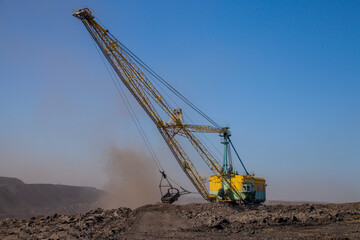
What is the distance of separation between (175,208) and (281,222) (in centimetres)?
1012

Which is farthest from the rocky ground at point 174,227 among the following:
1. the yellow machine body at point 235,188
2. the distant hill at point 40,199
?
the distant hill at point 40,199

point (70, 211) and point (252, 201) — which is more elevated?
point (252, 201)

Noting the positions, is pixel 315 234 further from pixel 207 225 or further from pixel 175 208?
pixel 175 208

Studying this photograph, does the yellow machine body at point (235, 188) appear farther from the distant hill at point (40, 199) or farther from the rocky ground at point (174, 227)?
the distant hill at point (40, 199)

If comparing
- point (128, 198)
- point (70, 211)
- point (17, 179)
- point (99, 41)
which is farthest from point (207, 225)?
point (17, 179)

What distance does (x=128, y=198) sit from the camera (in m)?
63.2

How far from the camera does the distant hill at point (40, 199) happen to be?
195 feet

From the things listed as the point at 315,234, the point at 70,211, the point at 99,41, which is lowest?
the point at 70,211

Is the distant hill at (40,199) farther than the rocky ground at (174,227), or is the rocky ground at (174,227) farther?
the distant hill at (40,199)

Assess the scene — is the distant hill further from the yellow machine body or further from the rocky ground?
the rocky ground

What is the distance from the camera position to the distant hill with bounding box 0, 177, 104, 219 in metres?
59.3

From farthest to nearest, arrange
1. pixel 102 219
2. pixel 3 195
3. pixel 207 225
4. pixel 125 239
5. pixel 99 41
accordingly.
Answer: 1. pixel 3 195
2. pixel 99 41
3. pixel 102 219
4. pixel 207 225
5. pixel 125 239

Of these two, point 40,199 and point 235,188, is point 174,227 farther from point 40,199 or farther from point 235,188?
point 40,199

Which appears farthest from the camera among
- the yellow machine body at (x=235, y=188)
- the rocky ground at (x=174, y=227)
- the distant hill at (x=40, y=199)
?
the distant hill at (x=40, y=199)
